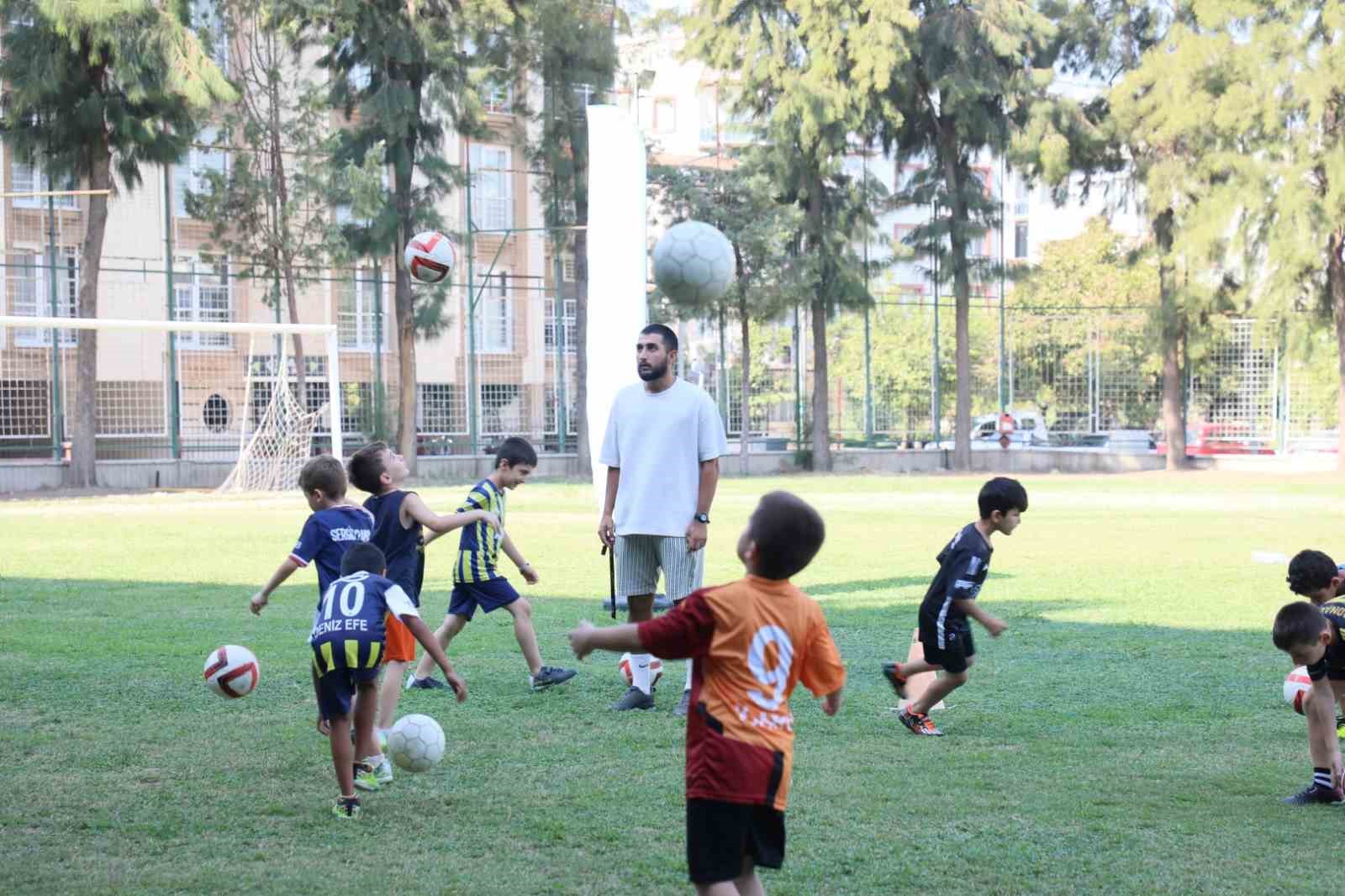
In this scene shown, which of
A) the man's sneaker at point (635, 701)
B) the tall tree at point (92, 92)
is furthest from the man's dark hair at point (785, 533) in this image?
the tall tree at point (92, 92)

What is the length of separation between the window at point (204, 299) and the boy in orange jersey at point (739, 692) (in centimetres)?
3034

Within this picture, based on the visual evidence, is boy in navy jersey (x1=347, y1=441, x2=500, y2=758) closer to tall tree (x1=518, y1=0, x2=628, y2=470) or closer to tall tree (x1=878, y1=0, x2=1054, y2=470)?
tall tree (x1=518, y1=0, x2=628, y2=470)

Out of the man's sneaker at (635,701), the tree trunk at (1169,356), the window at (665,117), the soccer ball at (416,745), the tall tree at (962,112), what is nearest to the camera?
the soccer ball at (416,745)

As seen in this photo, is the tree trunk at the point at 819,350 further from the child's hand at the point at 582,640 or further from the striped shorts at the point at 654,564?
the child's hand at the point at 582,640

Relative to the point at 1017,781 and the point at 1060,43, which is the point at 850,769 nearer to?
the point at 1017,781

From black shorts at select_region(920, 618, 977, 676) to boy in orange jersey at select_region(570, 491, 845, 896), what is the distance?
2.98m

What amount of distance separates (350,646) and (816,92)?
3164cm

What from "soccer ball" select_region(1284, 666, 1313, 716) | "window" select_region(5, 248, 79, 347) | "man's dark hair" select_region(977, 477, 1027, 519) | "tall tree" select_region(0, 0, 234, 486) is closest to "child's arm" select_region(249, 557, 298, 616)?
"man's dark hair" select_region(977, 477, 1027, 519)

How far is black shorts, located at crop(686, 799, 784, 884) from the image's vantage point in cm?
353

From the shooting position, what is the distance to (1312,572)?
5.43 m

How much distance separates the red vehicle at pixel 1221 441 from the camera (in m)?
37.7

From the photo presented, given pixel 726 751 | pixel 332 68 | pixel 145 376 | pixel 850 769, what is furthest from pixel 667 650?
pixel 332 68

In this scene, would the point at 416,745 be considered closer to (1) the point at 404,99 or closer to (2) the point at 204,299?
(1) the point at 404,99

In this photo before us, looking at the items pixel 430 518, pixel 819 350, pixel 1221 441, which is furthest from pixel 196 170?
pixel 430 518
